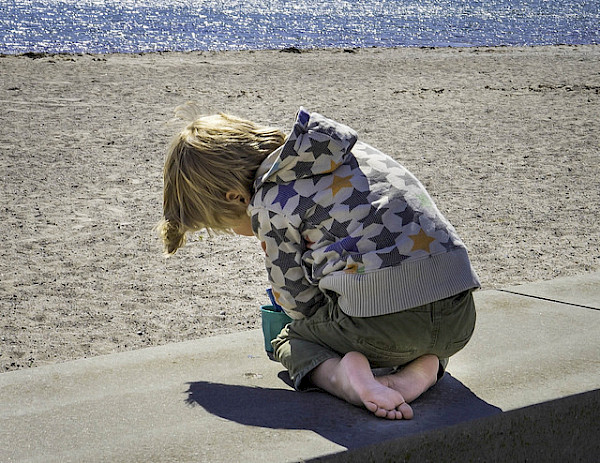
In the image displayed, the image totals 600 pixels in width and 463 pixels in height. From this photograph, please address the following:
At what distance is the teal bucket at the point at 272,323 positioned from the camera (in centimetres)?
310

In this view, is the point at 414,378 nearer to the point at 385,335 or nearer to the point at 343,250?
the point at 385,335

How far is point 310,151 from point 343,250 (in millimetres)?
321

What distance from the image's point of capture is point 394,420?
2488mm

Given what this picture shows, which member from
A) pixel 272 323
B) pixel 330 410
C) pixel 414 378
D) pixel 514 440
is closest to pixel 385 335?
pixel 414 378

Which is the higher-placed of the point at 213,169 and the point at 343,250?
the point at 213,169

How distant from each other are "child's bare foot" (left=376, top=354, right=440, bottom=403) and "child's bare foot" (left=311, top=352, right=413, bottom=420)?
0.05 metres

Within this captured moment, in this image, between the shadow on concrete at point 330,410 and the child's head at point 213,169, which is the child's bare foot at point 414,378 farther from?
the child's head at point 213,169

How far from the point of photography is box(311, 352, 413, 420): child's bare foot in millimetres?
2498

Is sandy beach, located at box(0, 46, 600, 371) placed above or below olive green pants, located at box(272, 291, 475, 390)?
below

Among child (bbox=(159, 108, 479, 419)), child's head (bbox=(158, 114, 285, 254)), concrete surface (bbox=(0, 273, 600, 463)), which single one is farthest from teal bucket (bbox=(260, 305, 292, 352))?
child's head (bbox=(158, 114, 285, 254))

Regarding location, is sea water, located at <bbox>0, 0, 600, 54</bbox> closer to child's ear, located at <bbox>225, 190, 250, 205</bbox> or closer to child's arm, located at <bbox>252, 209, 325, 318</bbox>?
child's ear, located at <bbox>225, 190, 250, 205</bbox>

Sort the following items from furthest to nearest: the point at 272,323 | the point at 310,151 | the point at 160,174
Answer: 1. the point at 160,174
2. the point at 272,323
3. the point at 310,151

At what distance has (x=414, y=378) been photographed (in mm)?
2662

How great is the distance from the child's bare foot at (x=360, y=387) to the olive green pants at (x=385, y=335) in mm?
48
